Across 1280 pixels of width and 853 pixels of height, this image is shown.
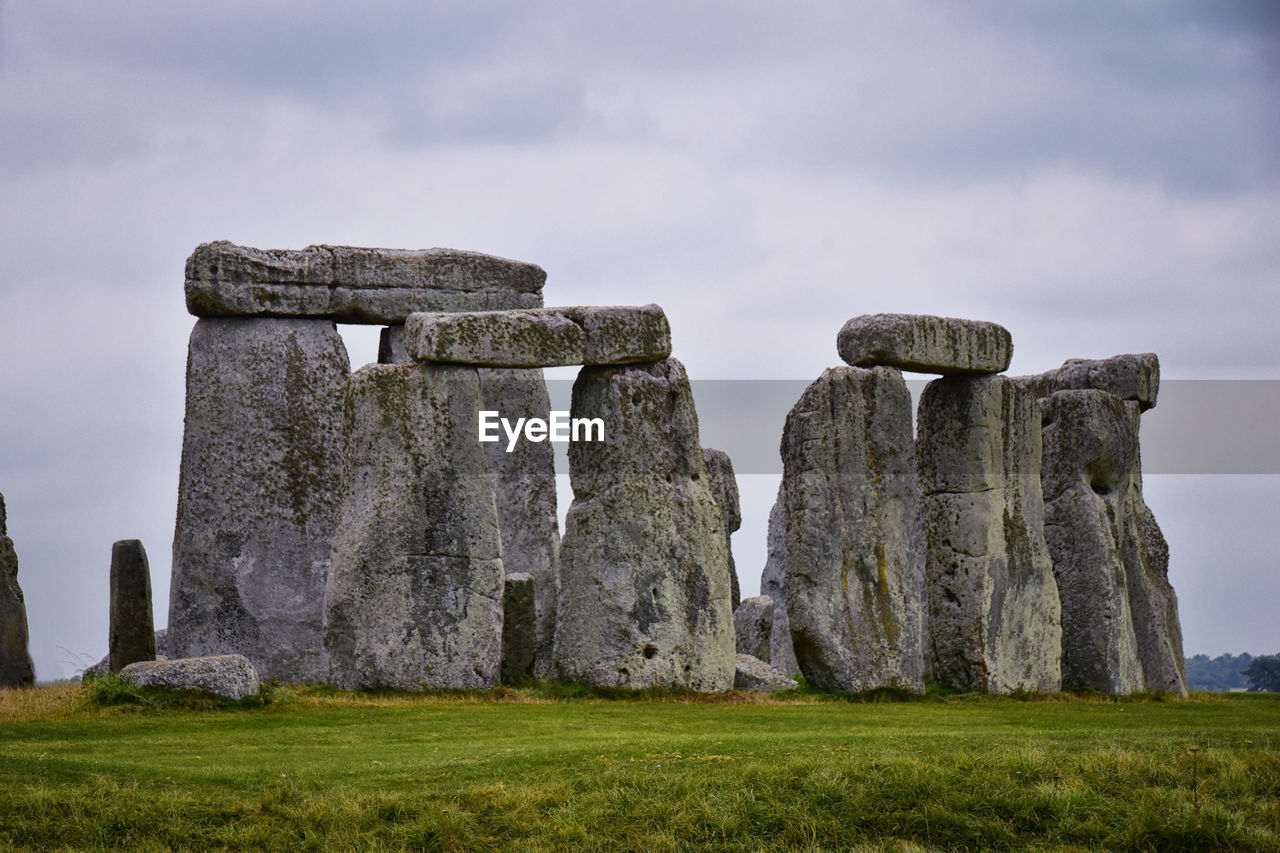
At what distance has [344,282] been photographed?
28375mm

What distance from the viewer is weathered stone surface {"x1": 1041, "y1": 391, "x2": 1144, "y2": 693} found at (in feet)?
84.7

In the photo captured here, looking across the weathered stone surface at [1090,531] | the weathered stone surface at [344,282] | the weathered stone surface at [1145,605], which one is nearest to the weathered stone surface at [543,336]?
the weathered stone surface at [344,282]

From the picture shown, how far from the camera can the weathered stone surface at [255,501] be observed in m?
27.5

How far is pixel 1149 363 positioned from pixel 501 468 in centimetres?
942

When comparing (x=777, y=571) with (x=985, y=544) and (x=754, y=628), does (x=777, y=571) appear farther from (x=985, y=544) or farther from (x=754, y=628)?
(x=985, y=544)

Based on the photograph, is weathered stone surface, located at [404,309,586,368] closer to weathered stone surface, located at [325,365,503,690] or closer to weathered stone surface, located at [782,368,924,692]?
weathered stone surface, located at [325,365,503,690]

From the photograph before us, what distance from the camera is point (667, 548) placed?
22.2 meters

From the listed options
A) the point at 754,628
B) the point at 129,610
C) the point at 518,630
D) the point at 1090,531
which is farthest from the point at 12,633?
the point at 1090,531

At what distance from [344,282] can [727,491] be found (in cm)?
653

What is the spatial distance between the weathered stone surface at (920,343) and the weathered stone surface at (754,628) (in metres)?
4.74

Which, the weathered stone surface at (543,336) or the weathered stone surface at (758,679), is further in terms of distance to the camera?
the weathered stone surface at (758,679)

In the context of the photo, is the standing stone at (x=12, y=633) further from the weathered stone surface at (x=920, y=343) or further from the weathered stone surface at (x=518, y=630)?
the weathered stone surface at (x=920, y=343)

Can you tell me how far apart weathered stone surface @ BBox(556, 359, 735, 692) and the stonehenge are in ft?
0.10

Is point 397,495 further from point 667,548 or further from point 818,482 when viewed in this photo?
point 818,482
